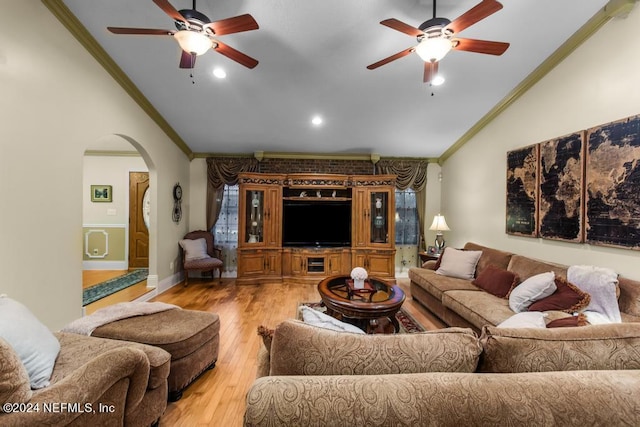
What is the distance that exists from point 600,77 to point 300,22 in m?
2.84

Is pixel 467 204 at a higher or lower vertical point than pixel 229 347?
higher

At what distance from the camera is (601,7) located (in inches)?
91.1

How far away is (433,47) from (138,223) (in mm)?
6120

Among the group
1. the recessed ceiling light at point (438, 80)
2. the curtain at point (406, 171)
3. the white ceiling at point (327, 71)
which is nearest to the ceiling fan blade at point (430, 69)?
the white ceiling at point (327, 71)

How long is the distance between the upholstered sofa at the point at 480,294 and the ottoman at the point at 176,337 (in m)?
2.37

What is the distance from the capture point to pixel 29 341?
132cm

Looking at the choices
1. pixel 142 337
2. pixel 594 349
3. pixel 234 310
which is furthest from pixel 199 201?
pixel 594 349

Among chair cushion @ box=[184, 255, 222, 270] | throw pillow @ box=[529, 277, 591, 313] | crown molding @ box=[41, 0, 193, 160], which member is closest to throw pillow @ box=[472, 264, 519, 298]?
throw pillow @ box=[529, 277, 591, 313]

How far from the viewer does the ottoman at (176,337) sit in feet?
6.04

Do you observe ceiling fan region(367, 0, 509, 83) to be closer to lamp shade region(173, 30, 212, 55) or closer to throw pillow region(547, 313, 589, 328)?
lamp shade region(173, 30, 212, 55)

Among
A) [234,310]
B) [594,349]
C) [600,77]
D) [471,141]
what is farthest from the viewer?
[471,141]

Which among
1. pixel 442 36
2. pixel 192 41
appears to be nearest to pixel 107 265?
pixel 192 41

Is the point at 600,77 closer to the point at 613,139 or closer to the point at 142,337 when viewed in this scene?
the point at 613,139

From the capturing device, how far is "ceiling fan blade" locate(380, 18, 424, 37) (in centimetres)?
187
